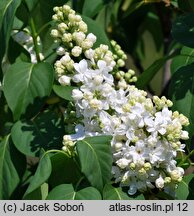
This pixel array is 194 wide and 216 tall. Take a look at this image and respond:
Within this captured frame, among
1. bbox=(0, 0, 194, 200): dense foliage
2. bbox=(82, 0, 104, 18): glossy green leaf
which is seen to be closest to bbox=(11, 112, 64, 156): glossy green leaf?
bbox=(0, 0, 194, 200): dense foliage

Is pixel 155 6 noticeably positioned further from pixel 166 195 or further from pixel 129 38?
pixel 166 195

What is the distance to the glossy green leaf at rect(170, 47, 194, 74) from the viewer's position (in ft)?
8.40

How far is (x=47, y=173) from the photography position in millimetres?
2086

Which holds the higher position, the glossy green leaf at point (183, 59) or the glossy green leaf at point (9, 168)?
the glossy green leaf at point (183, 59)

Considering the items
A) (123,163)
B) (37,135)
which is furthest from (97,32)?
(123,163)

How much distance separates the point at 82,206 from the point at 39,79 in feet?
1.56

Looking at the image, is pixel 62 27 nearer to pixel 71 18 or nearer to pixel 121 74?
pixel 71 18

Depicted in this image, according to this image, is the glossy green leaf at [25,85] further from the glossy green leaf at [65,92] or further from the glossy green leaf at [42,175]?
the glossy green leaf at [42,175]

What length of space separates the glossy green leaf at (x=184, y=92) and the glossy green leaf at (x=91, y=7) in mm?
467

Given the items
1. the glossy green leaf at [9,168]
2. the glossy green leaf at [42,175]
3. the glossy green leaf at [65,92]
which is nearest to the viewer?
the glossy green leaf at [42,175]

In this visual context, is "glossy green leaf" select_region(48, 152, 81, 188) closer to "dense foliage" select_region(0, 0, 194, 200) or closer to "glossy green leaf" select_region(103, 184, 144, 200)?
"dense foliage" select_region(0, 0, 194, 200)

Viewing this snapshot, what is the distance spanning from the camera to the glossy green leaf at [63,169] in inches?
87.4

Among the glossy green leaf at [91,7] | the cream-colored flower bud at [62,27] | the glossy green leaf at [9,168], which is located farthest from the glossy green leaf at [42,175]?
the glossy green leaf at [91,7]

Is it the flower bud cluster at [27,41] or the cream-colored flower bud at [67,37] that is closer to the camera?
the cream-colored flower bud at [67,37]
